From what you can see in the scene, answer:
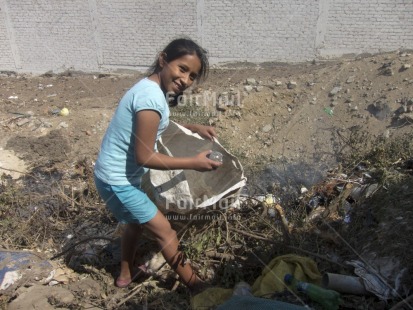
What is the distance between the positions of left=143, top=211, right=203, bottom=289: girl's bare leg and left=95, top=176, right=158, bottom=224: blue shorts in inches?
2.0

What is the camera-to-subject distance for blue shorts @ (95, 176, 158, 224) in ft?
7.11

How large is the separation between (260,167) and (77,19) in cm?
544

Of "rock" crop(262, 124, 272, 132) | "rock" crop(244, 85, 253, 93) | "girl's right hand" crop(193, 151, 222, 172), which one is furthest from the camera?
"rock" crop(244, 85, 253, 93)

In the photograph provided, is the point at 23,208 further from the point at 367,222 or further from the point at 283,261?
the point at 367,222

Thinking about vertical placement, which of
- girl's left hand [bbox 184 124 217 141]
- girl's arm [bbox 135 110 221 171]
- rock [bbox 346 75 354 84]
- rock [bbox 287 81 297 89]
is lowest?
rock [bbox 287 81 297 89]

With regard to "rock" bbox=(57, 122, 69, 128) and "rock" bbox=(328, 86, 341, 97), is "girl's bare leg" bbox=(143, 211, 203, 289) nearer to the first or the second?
"rock" bbox=(57, 122, 69, 128)

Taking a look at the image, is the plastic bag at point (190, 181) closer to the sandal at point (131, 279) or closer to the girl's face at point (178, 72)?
the sandal at point (131, 279)

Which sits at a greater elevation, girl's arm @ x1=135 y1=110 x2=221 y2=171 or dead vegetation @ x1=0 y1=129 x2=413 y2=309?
girl's arm @ x1=135 y1=110 x2=221 y2=171

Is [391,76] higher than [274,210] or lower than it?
higher

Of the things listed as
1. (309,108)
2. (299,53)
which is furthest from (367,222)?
(299,53)

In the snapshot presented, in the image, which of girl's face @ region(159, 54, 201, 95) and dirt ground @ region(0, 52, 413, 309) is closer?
girl's face @ region(159, 54, 201, 95)

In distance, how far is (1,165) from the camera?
4.70m

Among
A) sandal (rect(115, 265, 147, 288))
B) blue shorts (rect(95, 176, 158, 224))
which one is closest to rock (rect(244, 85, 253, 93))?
sandal (rect(115, 265, 147, 288))

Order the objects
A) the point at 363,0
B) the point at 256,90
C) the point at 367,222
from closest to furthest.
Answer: the point at 367,222, the point at 256,90, the point at 363,0
